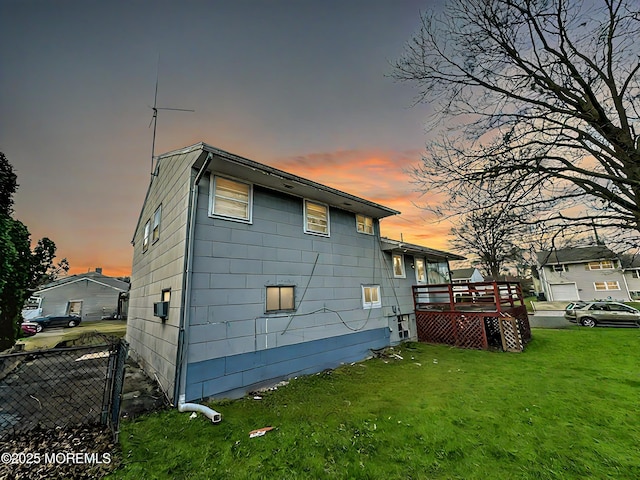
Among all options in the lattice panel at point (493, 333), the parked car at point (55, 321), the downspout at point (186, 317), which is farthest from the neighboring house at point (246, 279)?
the parked car at point (55, 321)

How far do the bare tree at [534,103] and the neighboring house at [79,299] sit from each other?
31850mm

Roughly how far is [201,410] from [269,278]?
2.82m

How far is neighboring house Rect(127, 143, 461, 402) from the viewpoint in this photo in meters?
4.94

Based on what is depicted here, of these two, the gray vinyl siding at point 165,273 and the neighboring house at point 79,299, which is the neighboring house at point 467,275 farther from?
the neighboring house at point 79,299

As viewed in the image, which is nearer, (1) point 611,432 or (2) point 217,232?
(1) point 611,432

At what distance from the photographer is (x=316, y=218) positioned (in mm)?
7695

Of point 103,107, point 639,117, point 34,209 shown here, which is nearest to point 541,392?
point 639,117

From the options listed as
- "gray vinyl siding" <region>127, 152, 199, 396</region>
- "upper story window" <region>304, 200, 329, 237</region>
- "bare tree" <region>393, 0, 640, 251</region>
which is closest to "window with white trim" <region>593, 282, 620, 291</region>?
"bare tree" <region>393, 0, 640, 251</region>

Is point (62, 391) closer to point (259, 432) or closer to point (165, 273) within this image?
point (165, 273)

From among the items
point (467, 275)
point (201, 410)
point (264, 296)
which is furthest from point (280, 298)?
point (467, 275)

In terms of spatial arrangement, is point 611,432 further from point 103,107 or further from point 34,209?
point 34,209

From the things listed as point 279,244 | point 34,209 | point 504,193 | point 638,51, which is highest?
point 34,209

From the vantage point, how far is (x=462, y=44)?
4.38 m

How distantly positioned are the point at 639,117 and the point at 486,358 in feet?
22.8
